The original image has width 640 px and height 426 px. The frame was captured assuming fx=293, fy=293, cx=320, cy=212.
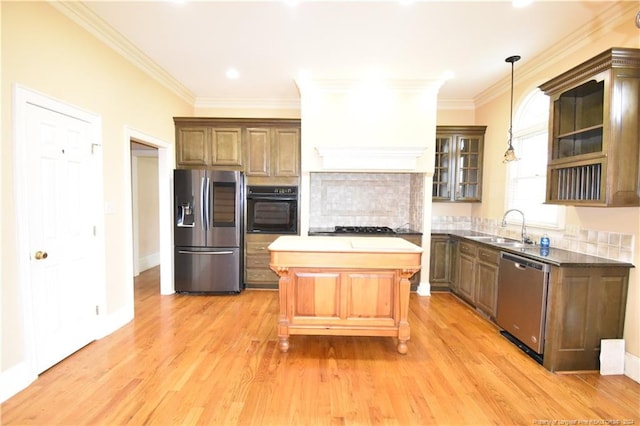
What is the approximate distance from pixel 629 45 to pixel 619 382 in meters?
2.79

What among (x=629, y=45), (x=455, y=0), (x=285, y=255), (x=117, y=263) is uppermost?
(x=455, y=0)

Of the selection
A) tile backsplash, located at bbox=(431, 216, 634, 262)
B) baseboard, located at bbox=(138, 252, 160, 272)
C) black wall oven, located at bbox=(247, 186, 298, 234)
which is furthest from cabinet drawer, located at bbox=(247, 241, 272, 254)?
tile backsplash, located at bbox=(431, 216, 634, 262)

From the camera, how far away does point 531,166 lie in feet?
12.4

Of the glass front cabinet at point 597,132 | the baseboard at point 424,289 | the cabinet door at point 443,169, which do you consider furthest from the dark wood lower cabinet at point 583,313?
the cabinet door at point 443,169

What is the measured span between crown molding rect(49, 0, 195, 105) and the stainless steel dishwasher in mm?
4650

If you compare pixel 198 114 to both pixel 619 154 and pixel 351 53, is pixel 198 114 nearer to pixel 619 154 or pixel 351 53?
pixel 351 53

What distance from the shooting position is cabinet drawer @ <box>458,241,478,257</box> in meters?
3.81

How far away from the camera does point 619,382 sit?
2346 mm

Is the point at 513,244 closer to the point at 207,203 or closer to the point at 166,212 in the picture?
the point at 207,203

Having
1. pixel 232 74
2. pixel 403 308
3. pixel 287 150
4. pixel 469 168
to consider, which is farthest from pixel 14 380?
pixel 469 168

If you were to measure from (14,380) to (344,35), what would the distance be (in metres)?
4.01

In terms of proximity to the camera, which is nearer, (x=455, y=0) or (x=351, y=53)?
(x=455, y=0)

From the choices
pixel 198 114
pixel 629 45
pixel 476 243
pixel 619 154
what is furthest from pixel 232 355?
pixel 629 45

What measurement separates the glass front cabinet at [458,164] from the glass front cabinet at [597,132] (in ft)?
5.57
